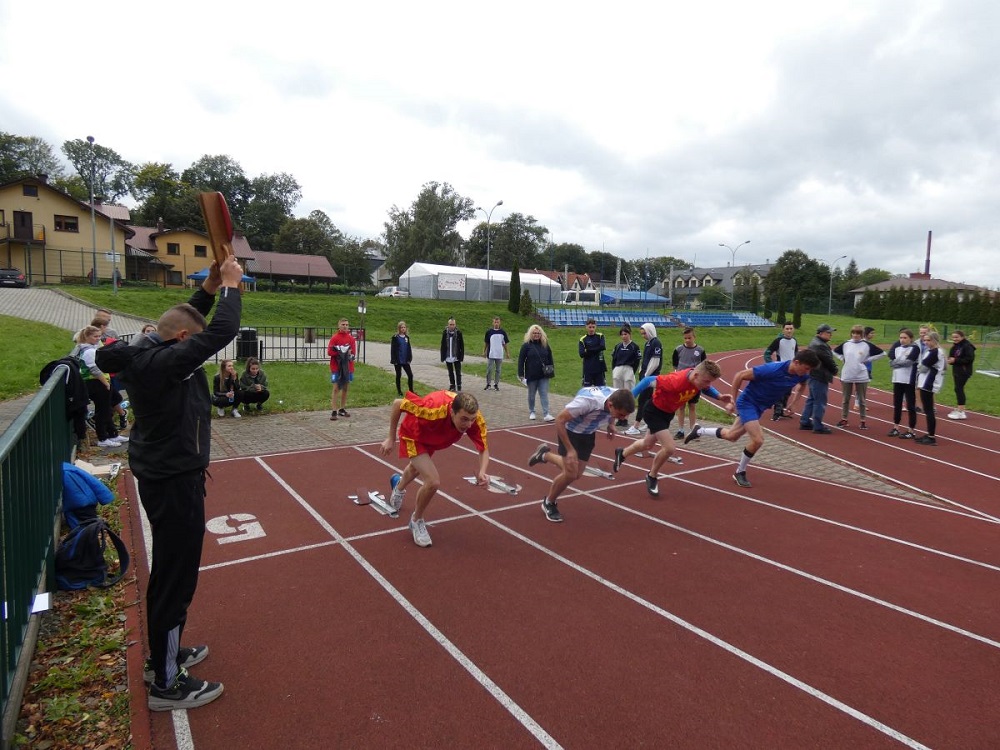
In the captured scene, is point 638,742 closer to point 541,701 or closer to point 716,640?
point 541,701

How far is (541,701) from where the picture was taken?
348 cm

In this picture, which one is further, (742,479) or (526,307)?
(526,307)

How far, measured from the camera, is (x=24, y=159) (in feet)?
228

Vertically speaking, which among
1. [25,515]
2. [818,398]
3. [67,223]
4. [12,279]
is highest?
[67,223]

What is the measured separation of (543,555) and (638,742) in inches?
96.1

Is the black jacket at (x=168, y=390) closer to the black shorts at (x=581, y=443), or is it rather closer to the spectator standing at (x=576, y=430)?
the spectator standing at (x=576, y=430)

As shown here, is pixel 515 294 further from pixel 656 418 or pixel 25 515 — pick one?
pixel 25 515

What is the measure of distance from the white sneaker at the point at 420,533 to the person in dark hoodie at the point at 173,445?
8.03ft

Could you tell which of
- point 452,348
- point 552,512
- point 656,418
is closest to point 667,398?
point 656,418

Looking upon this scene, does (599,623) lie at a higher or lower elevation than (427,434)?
lower

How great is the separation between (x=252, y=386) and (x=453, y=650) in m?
9.23

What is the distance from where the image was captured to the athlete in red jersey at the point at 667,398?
6926 mm

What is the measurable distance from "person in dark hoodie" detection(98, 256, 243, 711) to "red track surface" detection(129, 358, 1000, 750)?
41 centimetres

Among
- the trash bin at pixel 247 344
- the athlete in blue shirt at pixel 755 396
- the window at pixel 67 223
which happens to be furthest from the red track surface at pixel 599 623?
the window at pixel 67 223
